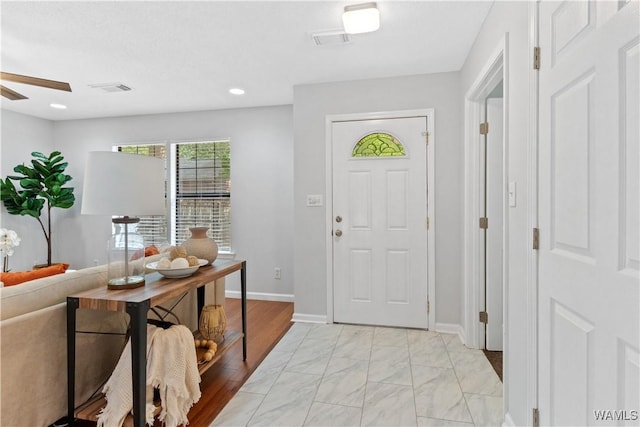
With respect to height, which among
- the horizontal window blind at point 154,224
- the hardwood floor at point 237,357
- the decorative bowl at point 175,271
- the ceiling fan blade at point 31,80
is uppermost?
the ceiling fan blade at point 31,80

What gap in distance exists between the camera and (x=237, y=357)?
2547 millimetres

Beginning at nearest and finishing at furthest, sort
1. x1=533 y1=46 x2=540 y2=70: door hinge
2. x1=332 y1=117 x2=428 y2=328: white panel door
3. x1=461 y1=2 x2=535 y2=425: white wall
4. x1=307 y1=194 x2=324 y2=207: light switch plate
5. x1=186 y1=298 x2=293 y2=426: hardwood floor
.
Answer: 1. x1=533 y1=46 x2=540 y2=70: door hinge
2. x1=461 y1=2 x2=535 y2=425: white wall
3. x1=186 y1=298 x2=293 y2=426: hardwood floor
4. x1=332 y1=117 x2=428 y2=328: white panel door
5. x1=307 y1=194 x2=324 y2=207: light switch plate

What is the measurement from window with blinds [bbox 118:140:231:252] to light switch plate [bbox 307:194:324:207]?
1.48 metres

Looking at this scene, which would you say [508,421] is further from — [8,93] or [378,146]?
[8,93]

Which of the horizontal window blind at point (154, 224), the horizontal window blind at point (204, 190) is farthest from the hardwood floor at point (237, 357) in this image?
the horizontal window blind at point (154, 224)

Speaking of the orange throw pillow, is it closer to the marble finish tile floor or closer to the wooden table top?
the wooden table top

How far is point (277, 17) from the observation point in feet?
6.96

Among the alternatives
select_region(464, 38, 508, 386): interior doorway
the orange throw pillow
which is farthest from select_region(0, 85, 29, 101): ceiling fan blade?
select_region(464, 38, 508, 386): interior doorway

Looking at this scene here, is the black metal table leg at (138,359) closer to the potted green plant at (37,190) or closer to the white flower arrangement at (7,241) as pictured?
the white flower arrangement at (7,241)

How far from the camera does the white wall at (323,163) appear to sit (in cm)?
298

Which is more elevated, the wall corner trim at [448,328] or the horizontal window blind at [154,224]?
the horizontal window blind at [154,224]

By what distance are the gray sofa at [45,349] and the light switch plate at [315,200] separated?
1859mm

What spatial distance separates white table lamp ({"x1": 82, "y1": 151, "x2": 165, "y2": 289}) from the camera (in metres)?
1.60

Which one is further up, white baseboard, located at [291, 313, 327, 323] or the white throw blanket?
the white throw blanket
